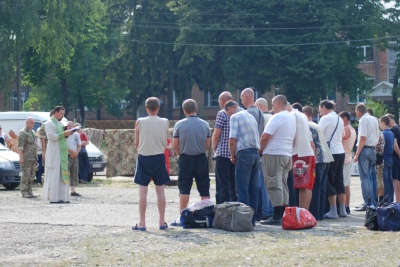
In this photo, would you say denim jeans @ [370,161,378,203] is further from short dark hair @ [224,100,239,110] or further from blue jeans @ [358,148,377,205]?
short dark hair @ [224,100,239,110]

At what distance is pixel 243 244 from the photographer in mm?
12531

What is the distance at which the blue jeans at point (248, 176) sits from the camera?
14.6m

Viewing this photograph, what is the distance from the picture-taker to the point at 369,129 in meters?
18.2

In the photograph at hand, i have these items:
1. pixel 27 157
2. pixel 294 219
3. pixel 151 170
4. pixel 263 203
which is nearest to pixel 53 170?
pixel 27 157

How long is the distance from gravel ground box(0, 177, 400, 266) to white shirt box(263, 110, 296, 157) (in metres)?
1.16

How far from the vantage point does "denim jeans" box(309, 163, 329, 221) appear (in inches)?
636

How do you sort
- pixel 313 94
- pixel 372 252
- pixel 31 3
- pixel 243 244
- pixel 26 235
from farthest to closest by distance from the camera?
pixel 313 94 → pixel 31 3 → pixel 26 235 → pixel 243 244 → pixel 372 252

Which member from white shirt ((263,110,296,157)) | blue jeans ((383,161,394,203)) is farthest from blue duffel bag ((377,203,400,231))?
blue jeans ((383,161,394,203))

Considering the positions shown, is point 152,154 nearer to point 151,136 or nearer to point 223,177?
point 151,136

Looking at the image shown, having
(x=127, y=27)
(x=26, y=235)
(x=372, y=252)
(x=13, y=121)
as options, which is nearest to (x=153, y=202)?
(x=26, y=235)

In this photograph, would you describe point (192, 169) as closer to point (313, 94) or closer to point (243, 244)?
point (243, 244)

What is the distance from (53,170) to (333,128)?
6.71 metres

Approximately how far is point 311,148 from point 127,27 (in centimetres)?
5757

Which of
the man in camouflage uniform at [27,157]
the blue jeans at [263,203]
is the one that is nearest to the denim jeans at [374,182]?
the blue jeans at [263,203]
